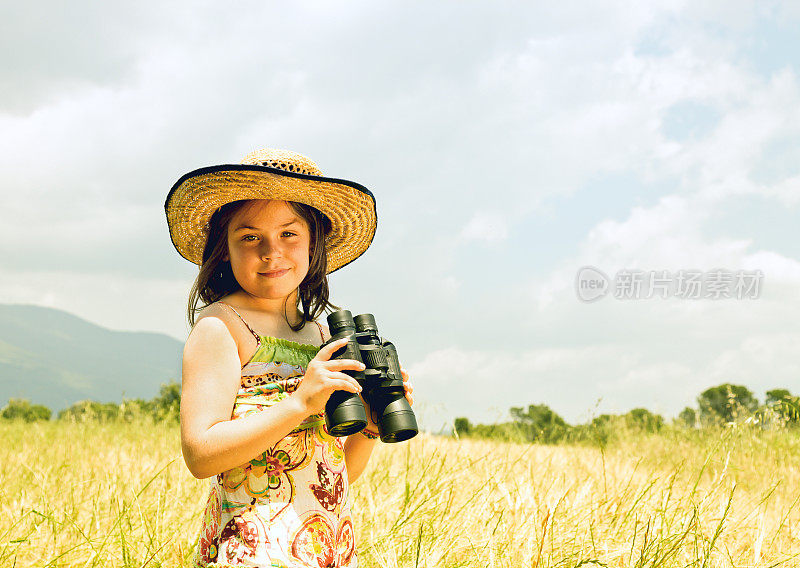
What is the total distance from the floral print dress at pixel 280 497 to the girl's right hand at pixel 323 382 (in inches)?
9.6

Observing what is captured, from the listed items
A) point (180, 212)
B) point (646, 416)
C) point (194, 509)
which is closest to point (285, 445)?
point (180, 212)

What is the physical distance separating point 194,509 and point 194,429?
2.23m

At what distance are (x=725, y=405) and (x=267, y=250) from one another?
8.25 m

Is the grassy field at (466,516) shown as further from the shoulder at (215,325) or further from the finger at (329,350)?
the shoulder at (215,325)

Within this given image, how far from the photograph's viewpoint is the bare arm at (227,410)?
1982 mm

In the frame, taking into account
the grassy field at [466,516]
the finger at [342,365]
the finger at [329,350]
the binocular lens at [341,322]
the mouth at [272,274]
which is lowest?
the grassy field at [466,516]

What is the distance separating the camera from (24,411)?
16.0 metres

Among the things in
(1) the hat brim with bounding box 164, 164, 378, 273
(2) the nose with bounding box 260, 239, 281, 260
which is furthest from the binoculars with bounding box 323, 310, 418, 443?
(1) the hat brim with bounding box 164, 164, 378, 273

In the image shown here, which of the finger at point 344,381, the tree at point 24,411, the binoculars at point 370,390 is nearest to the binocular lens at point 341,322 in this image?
the binoculars at point 370,390

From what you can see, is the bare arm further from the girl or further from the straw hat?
the straw hat

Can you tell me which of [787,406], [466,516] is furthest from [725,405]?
[466,516]

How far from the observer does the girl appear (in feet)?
6.59

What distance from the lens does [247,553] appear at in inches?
78.4

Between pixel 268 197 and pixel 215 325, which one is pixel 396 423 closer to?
pixel 215 325
